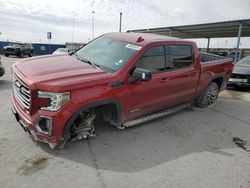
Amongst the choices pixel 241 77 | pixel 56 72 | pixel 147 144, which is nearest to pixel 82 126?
pixel 56 72

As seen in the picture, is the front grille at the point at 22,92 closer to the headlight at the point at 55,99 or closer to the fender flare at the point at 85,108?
the headlight at the point at 55,99

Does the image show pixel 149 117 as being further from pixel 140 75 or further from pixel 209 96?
pixel 209 96

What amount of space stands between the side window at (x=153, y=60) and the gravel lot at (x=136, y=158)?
124cm

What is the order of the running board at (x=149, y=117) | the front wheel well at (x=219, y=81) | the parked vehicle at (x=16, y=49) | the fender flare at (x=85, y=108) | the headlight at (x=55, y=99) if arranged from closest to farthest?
the headlight at (x=55, y=99), the fender flare at (x=85, y=108), the running board at (x=149, y=117), the front wheel well at (x=219, y=81), the parked vehicle at (x=16, y=49)

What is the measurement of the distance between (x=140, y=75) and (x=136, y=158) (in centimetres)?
133

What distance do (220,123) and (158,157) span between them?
98.7 inches

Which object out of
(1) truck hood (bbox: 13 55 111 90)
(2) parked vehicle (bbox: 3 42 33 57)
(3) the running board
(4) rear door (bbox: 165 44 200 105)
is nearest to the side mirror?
(1) truck hood (bbox: 13 55 111 90)

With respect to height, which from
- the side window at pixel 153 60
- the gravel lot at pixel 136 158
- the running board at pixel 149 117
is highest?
the side window at pixel 153 60

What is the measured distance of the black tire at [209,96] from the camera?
675cm

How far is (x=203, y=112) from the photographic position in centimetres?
656

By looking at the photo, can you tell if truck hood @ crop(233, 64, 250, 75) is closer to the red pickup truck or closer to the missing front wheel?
the red pickup truck

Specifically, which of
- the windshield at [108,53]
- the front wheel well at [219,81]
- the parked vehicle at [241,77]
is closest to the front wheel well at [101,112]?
the windshield at [108,53]

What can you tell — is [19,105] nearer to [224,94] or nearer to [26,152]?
[26,152]

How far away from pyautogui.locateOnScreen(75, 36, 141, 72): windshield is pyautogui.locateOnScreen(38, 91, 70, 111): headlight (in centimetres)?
103
